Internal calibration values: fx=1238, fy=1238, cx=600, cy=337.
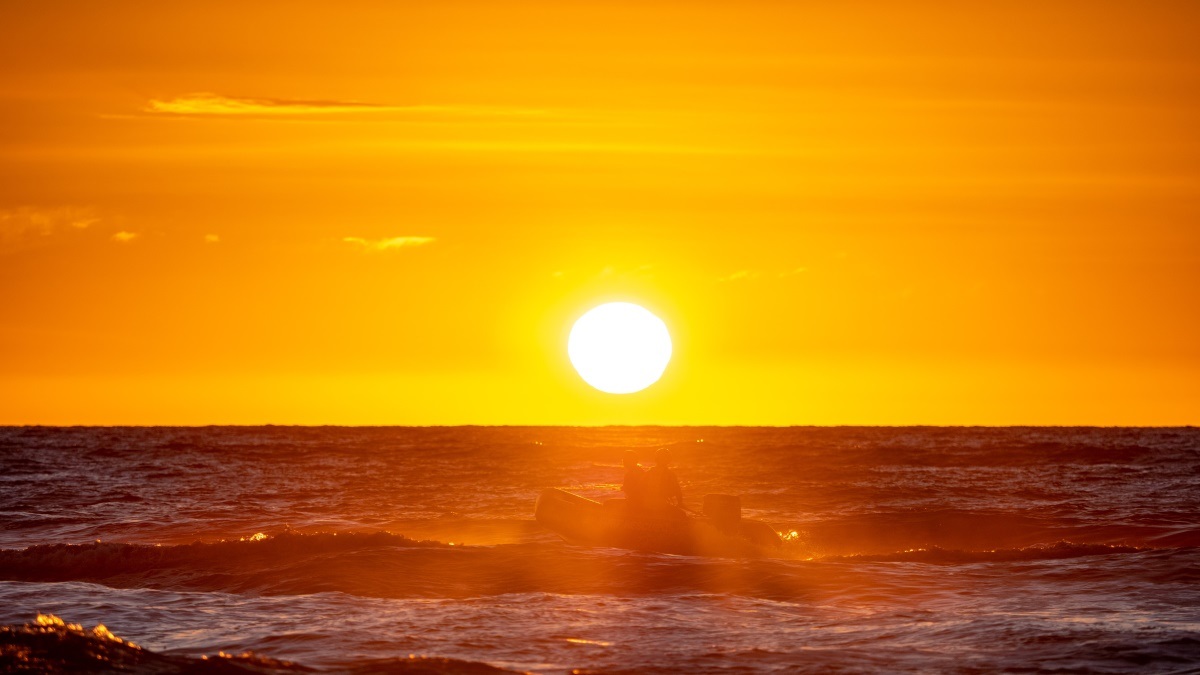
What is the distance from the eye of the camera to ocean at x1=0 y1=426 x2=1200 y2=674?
14.5 metres

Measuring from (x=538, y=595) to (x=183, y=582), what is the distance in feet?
20.4

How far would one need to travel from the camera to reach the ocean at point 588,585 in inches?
570

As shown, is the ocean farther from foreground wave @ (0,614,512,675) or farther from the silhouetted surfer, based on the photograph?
the silhouetted surfer

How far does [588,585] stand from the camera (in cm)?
1988

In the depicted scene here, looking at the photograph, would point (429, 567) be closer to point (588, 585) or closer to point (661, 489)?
point (588, 585)

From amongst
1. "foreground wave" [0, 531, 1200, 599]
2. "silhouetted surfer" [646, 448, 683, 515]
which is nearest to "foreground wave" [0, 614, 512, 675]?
"foreground wave" [0, 531, 1200, 599]

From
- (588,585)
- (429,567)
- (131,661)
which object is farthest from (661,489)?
(131,661)

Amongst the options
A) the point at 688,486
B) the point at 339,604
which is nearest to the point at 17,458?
the point at 688,486

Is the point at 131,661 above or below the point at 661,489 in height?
below

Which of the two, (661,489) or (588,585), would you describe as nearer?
(588,585)

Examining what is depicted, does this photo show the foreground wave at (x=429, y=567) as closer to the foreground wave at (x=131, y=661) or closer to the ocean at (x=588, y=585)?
the ocean at (x=588, y=585)

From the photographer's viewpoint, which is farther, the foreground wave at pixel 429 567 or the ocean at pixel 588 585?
the foreground wave at pixel 429 567

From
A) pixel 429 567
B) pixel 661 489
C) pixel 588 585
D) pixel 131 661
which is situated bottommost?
pixel 131 661

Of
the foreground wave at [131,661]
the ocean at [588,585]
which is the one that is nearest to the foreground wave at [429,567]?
the ocean at [588,585]
